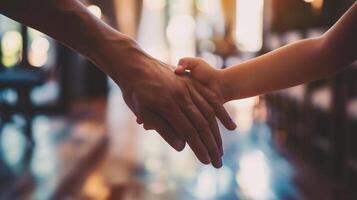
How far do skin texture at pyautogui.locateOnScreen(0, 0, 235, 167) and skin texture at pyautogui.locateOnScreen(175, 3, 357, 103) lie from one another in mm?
99

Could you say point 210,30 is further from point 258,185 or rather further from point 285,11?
point 258,185

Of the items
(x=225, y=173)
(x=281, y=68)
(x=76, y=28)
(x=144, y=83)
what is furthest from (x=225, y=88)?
(x=225, y=173)

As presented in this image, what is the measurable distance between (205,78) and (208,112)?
0.42 feet

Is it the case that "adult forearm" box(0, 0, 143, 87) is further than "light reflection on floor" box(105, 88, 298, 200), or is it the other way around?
"light reflection on floor" box(105, 88, 298, 200)

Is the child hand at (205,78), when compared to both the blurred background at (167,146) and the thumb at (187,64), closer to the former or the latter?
the thumb at (187,64)

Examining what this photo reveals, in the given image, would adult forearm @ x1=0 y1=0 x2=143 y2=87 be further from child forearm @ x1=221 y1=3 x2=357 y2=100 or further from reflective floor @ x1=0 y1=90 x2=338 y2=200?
reflective floor @ x1=0 y1=90 x2=338 y2=200

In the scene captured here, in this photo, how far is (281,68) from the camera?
4.46 ft

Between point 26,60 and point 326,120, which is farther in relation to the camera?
point 26,60

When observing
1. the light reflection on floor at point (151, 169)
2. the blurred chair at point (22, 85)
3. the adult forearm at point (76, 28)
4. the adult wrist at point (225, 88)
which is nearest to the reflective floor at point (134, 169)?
the light reflection on floor at point (151, 169)

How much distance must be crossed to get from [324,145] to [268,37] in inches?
79.8

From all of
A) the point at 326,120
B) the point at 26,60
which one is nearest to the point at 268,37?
the point at 326,120

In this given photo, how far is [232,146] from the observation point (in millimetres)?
3820

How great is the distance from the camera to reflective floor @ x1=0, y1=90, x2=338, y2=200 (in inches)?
99.7

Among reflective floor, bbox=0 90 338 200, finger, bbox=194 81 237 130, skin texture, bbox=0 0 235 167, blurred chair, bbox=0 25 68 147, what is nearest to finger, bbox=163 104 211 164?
skin texture, bbox=0 0 235 167
